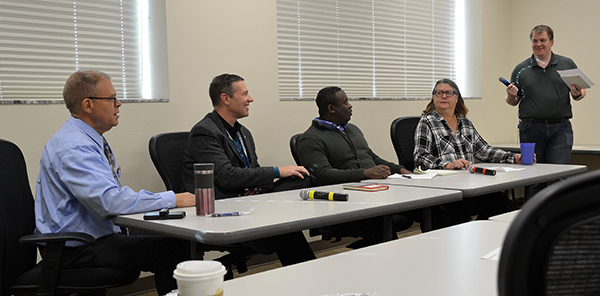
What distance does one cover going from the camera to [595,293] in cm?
51

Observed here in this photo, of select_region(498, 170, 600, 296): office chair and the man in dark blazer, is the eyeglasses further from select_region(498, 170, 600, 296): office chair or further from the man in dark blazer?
select_region(498, 170, 600, 296): office chair

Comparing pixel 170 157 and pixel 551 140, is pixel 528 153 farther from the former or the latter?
pixel 170 157

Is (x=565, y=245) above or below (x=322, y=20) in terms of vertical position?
below

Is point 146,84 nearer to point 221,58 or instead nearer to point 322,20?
point 221,58

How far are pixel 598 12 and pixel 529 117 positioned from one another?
1619 millimetres

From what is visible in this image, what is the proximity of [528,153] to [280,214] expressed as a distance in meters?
2.15

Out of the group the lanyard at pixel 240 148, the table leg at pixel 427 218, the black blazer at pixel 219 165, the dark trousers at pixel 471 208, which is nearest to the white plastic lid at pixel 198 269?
Result: the table leg at pixel 427 218

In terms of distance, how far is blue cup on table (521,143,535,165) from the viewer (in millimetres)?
Answer: 3281

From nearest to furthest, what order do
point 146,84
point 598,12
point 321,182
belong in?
point 321,182
point 146,84
point 598,12

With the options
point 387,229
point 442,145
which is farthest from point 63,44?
point 442,145

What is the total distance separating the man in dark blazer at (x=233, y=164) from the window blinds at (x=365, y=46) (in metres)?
0.93

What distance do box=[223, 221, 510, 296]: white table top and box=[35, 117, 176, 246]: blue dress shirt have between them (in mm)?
948

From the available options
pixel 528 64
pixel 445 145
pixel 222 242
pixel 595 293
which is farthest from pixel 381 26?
pixel 595 293

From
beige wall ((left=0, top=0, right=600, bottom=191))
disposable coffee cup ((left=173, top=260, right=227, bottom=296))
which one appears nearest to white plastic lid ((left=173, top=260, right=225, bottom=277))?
disposable coffee cup ((left=173, top=260, right=227, bottom=296))
